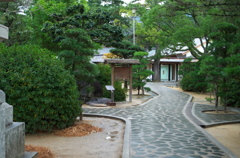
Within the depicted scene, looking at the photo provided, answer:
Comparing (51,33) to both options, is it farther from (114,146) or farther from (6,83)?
(114,146)

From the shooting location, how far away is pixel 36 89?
8.13 metres

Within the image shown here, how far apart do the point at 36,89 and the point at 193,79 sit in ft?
70.1

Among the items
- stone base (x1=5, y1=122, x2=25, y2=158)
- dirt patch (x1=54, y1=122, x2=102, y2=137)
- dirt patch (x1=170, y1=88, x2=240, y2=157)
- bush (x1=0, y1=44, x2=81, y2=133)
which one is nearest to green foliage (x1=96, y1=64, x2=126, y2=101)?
dirt patch (x1=170, y1=88, x2=240, y2=157)

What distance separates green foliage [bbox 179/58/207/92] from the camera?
25.6 m

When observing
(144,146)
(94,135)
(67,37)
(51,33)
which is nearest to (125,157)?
(144,146)

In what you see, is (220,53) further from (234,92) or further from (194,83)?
(194,83)

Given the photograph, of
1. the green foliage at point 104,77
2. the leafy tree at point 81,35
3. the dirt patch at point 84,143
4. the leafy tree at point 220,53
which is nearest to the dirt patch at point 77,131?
the dirt patch at point 84,143

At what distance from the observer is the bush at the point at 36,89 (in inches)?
313

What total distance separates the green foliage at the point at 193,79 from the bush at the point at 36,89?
1891 centimetres

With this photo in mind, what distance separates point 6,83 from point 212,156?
627 centimetres

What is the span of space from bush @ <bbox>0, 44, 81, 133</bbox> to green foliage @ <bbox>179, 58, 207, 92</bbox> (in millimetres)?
18907

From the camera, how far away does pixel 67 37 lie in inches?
503

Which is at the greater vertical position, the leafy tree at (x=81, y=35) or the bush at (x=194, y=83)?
the leafy tree at (x=81, y=35)

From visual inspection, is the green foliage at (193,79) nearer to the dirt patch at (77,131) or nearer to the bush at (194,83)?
the bush at (194,83)
